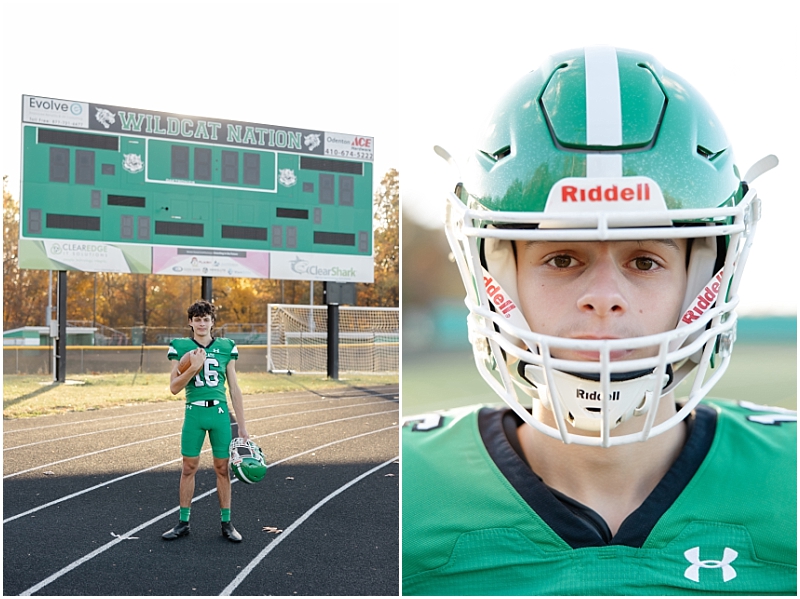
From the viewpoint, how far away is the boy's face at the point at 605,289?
51.9 inches

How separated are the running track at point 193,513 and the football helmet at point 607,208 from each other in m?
2.19

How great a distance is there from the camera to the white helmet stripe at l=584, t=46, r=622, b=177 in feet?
4.30

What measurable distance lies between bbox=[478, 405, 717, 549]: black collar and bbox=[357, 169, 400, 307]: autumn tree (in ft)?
42.2

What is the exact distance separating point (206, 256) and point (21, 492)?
454 cm

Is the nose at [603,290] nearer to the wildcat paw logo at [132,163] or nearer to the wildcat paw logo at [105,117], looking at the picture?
the wildcat paw logo at [132,163]

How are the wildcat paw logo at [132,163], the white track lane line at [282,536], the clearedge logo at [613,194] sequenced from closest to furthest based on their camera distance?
the clearedge logo at [613,194], the white track lane line at [282,536], the wildcat paw logo at [132,163]

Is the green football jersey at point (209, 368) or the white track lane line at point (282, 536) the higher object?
the green football jersey at point (209, 368)

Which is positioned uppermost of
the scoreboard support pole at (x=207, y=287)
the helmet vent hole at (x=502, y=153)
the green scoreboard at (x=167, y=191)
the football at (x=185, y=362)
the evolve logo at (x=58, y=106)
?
the evolve logo at (x=58, y=106)

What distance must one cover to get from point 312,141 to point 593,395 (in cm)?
864

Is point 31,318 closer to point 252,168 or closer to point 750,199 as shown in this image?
point 252,168

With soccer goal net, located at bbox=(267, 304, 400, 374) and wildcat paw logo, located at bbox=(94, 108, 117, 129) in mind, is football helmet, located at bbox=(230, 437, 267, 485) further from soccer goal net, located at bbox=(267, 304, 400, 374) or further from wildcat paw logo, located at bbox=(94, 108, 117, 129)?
soccer goal net, located at bbox=(267, 304, 400, 374)

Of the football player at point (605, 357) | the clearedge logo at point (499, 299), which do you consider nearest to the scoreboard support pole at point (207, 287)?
the football player at point (605, 357)

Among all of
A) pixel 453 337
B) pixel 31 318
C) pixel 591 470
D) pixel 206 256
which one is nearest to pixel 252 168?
pixel 206 256

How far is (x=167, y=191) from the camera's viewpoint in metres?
8.78
